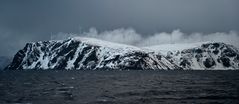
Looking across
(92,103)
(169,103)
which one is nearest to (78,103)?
(92,103)

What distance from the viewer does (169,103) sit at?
61969 mm

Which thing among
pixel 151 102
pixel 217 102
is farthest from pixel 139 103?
pixel 217 102

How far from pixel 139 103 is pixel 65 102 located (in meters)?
16.9

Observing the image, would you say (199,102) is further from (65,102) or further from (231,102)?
(65,102)

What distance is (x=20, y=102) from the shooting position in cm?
6525

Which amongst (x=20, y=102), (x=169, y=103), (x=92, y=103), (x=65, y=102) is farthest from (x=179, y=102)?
(x=20, y=102)

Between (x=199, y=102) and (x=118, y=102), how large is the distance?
59.2ft

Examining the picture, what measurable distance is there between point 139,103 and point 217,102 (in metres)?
17.3

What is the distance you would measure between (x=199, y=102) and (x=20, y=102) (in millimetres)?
40676

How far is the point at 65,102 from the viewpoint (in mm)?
64750

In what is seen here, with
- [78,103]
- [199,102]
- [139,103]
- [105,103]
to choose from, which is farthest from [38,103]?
[199,102]

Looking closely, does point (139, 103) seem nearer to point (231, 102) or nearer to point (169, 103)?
point (169, 103)

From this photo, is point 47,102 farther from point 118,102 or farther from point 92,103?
point 118,102

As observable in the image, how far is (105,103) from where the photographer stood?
206 feet
